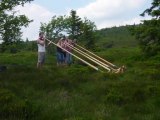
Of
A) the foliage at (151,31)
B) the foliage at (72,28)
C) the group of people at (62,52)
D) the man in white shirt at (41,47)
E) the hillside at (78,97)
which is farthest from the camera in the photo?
the foliage at (72,28)

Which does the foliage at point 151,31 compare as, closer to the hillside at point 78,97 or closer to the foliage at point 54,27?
the hillside at point 78,97

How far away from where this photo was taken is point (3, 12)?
22.5 metres

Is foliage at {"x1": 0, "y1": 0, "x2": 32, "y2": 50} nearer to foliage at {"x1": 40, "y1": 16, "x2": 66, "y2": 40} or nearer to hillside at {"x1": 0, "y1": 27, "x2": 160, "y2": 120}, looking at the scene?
hillside at {"x1": 0, "y1": 27, "x2": 160, "y2": 120}

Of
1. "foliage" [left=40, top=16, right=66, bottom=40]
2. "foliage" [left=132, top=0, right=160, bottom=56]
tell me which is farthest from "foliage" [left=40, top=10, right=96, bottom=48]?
"foliage" [left=132, top=0, right=160, bottom=56]

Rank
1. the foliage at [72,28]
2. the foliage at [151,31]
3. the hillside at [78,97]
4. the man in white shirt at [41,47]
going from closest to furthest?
the hillside at [78,97] < the man in white shirt at [41,47] < the foliage at [151,31] < the foliage at [72,28]

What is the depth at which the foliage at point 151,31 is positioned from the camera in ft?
83.1

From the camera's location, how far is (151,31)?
2516 centimetres

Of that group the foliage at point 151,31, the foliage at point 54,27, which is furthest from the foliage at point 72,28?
the foliage at point 151,31

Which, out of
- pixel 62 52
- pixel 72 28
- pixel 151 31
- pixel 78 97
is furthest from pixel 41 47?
pixel 72 28

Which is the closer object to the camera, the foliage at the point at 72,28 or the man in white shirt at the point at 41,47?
the man in white shirt at the point at 41,47

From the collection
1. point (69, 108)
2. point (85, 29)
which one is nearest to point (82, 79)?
point (69, 108)

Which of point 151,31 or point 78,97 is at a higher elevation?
point 151,31

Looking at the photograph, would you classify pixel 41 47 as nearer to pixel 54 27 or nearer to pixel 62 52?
pixel 62 52

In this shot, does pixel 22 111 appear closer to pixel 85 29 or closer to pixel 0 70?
pixel 0 70
